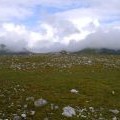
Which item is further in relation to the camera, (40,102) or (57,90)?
(57,90)

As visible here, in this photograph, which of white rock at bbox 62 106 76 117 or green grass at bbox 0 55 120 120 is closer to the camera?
white rock at bbox 62 106 76 117

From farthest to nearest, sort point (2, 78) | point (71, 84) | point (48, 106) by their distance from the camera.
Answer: point (2, 78)
point (71, 84)
point (48, 106)

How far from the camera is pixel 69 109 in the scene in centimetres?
3728

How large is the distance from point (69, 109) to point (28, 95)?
5.22m

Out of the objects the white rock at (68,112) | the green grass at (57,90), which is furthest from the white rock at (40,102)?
the white rock at (68,112)

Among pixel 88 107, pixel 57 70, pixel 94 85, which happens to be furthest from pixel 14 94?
pixel 57 70

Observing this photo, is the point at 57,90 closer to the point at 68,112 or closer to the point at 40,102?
the point at 40,102

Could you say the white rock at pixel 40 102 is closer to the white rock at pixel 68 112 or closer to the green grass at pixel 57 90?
the green grass at pixel 57 90

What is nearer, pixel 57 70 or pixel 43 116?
pixel 43 116

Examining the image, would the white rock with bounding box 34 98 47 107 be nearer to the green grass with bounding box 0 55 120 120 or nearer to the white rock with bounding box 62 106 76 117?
the green grass with bounding box 0 55 120 120

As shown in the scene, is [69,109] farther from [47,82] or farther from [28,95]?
[47,82]

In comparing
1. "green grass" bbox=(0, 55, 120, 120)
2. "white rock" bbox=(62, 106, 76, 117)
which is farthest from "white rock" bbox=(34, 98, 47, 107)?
"white rock" bbox=(62, 106, 76, 117)

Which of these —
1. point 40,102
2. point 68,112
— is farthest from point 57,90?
point 68,112

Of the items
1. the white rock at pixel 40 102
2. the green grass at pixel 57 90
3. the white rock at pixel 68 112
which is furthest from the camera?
the white rock at pixel 40 102
